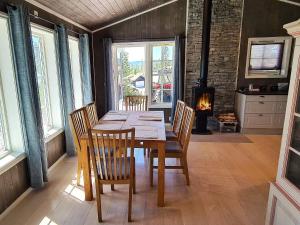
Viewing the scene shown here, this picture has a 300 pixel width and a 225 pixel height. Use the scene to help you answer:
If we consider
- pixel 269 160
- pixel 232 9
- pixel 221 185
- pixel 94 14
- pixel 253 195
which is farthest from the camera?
pixel 232 9

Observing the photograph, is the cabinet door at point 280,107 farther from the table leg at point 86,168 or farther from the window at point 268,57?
the table leg at point 86,168

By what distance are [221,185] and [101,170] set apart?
5.17 feet

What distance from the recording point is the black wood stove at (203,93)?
4.09 metres

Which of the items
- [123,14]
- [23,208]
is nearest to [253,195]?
[23,208]

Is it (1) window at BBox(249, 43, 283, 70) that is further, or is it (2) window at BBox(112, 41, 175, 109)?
(2) window at BBox(112, 41, 175, 109)

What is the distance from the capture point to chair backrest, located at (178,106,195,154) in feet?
7.72

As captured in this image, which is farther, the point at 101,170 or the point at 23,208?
the point at 23,208

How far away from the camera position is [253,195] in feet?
7.77

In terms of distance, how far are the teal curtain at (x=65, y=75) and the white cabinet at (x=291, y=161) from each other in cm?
296

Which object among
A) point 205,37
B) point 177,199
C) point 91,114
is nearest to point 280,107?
point 205,37

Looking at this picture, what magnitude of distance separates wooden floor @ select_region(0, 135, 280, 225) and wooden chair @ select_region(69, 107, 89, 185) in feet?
1.07

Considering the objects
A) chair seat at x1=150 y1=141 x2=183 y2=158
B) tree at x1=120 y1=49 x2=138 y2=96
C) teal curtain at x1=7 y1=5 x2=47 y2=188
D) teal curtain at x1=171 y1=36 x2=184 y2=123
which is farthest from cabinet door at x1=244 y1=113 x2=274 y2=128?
teal curtain at x1=7 y1=5 x2=47 y2=188

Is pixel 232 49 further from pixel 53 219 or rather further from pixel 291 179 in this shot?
pixel 53 219

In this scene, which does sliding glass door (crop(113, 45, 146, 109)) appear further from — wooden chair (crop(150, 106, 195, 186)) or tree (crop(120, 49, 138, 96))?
wooden chair (crop(150, 106, 195, 186))
